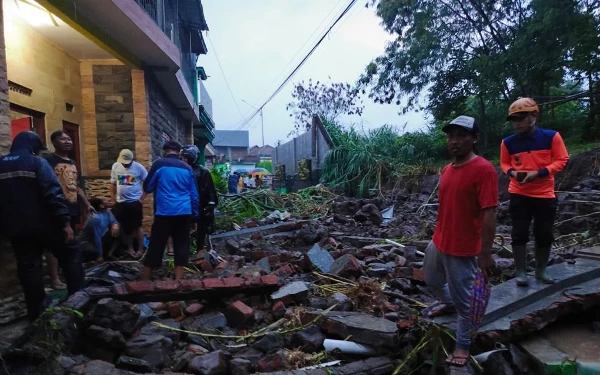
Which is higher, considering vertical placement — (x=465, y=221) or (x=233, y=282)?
(x=465, y=221)

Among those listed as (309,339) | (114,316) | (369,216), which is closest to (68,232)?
(114,316)

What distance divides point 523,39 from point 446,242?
10.3 m

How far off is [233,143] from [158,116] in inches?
1979

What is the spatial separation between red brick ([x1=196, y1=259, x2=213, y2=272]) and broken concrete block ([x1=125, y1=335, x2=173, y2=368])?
1990 millimetres

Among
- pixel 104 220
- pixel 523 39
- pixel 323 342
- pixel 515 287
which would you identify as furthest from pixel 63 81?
pixel 523 39

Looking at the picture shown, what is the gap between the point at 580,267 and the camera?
348 centimetres

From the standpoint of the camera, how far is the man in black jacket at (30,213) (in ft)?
9.86

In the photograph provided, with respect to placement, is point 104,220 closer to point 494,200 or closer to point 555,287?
point 494,200

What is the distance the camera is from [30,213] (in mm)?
3025

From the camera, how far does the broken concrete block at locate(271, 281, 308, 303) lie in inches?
136

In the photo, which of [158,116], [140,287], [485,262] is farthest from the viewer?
[158,116]

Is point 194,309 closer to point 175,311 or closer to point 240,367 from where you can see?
point 175,311

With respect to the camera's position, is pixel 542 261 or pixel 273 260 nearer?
pixel 542 261

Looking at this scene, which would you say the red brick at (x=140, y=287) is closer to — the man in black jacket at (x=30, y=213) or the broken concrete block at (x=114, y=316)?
the broken concrete block at (x=114, y=316)
